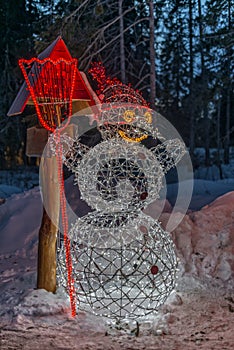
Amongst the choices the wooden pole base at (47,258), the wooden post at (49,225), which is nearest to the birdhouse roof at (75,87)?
the wooden post at (49,225)

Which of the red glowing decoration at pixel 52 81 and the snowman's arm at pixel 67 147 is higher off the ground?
the red glowing decoration at pixel 52 81

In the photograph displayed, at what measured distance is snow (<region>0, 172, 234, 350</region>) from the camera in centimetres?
402

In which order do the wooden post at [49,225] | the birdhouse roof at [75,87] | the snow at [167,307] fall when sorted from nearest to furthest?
the snow at [167,307]
the birdhouse roof at [75,87]
the wooden post at [49,225]

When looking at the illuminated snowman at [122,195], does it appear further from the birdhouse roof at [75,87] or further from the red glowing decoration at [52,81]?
the red glowing decoration at [52,81]

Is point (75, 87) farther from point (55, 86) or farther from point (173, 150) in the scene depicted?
point (173, 150)

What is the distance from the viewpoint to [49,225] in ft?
16.6

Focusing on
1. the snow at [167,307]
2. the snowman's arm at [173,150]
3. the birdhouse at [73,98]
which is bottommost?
the snow at [167,307]

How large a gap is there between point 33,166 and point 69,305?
20.1 meters

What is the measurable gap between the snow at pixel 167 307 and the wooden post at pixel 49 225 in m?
0.20

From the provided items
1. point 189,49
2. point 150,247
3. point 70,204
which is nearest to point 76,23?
point 70,204

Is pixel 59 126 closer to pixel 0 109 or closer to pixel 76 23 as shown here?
pixel 76 23

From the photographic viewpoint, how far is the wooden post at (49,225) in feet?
16.4

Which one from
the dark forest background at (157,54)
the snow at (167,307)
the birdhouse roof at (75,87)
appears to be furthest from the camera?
the dark forest background at (157,54)

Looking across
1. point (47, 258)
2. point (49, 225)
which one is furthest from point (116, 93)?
point (47, 258)
